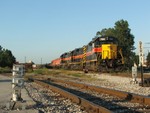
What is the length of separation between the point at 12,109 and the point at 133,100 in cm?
401

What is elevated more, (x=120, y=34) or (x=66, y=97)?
(x=120, y=34)

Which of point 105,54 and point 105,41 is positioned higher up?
point 105,41

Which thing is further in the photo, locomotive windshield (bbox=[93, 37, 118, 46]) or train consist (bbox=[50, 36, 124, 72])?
locomotive windshield (bbox=[93, 37, 118, 46])

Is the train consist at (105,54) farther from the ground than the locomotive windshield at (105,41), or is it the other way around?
the locomotive windshield at (105,41)

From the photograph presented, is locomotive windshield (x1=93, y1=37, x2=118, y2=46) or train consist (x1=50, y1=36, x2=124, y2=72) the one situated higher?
locomotive windshield (x1=93, y1=37, x2=118, y2=46)

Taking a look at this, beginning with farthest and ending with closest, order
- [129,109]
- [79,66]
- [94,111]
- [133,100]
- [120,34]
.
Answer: [120,34], [79,66], [133,100], [129,109], [94,111]

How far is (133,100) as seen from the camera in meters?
11.0

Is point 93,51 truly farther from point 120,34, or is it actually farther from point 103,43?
point 120,34

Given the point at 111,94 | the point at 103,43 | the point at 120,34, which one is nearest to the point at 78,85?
the point at 111,94

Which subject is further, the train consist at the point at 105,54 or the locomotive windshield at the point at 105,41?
the locomotive windshield at the point at 105,41

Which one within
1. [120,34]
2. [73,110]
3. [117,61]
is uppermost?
[120,34]

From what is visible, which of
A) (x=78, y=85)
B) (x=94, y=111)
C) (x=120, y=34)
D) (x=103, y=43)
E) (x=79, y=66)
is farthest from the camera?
(x=120, y=34)

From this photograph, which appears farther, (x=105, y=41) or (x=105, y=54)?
(x=105, y=41)

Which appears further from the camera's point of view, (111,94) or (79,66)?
(79,66)
